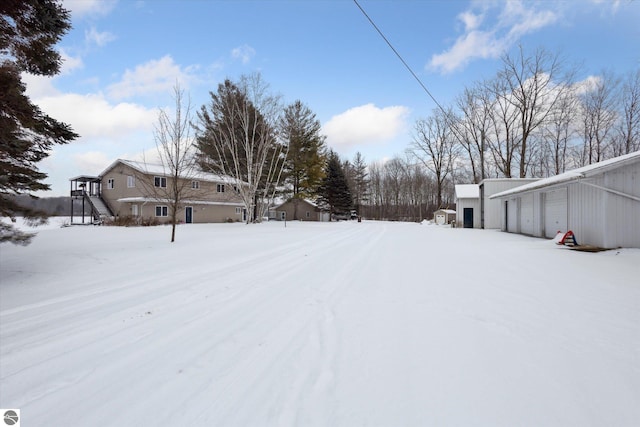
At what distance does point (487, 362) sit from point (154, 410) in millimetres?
2741

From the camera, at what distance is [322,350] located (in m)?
2.92

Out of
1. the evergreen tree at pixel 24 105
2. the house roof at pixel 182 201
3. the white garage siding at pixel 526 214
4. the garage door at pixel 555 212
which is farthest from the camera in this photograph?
the house roof at pixel 182 201

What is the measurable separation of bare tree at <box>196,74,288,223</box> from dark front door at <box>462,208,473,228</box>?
1729cm

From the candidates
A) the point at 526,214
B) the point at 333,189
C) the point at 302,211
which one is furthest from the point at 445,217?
the point at 302,211

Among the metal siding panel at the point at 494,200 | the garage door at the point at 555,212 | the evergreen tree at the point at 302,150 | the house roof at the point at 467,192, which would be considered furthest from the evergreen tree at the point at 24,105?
the evergreen tree at the point at 302,150

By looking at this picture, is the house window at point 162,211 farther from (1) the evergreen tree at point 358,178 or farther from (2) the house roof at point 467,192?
(1) the evergreen tree at point 358,178

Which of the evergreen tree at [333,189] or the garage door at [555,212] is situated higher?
the evergreen tree at [333,189]

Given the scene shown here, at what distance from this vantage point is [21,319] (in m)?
3.92

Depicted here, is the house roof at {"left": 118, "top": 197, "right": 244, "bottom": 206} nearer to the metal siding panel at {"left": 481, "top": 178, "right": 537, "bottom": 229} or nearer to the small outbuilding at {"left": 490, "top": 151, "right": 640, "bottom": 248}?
the small outbuilding at {"left": 490, "top": 151, "right": 640, "bottom": 248}

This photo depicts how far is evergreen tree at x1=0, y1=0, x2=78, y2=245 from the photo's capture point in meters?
5.38

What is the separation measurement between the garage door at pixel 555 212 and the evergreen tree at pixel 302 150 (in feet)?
83.7

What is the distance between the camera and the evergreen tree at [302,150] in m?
35.0

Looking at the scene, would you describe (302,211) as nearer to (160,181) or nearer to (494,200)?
(160,181)

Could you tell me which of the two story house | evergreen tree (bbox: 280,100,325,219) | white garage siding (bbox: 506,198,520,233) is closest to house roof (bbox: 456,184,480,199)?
white garage siding (bbox: 506,198,520,233)
